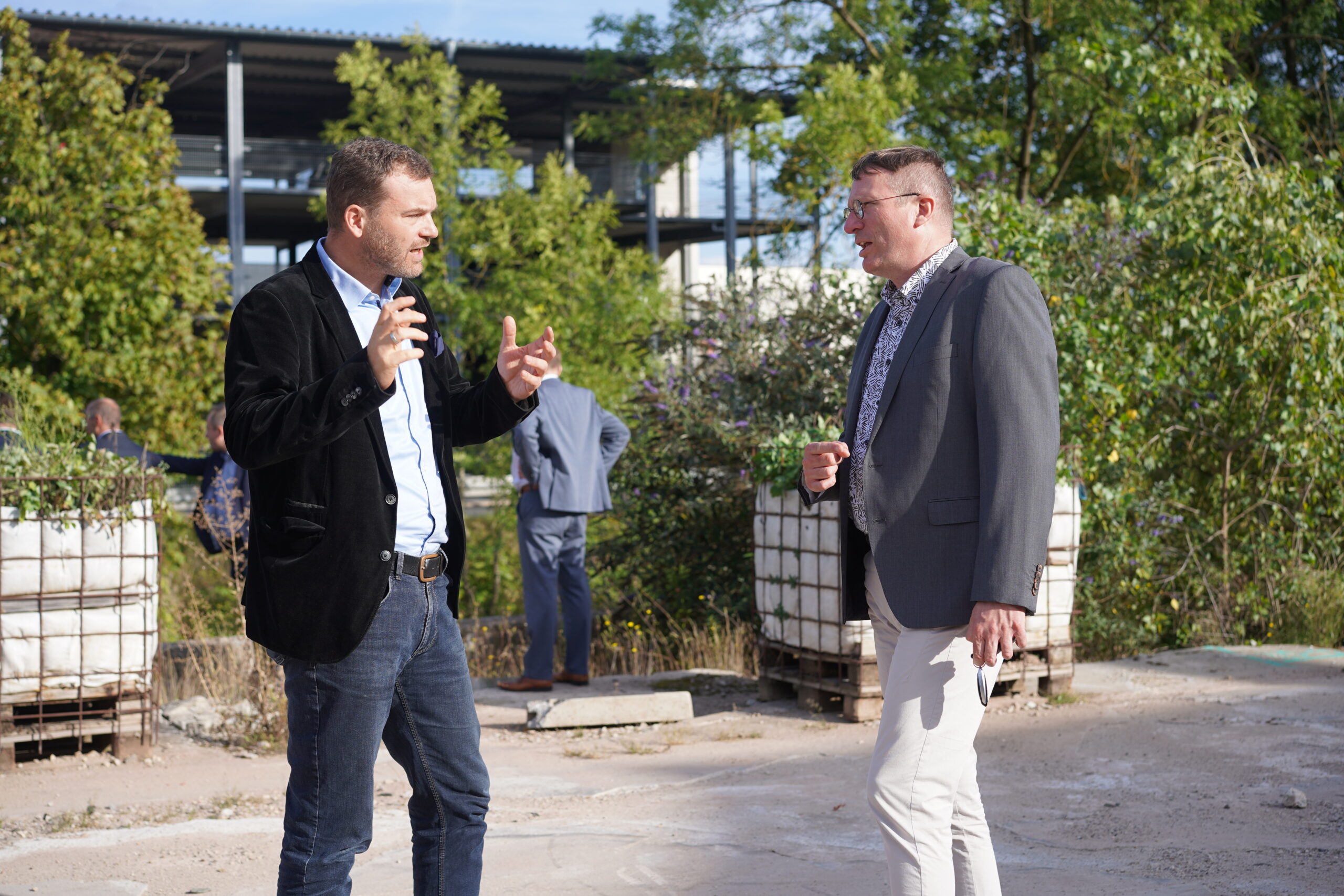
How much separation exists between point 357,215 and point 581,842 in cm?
250

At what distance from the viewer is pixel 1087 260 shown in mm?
8445

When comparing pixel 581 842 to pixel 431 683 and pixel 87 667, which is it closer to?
pixel 431 683

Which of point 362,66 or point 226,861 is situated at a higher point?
point 362,66

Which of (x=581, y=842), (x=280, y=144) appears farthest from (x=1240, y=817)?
(x=280, y=144)

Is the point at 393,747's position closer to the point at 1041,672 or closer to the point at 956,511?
the point at 956,511

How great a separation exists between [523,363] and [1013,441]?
1102 millimetres

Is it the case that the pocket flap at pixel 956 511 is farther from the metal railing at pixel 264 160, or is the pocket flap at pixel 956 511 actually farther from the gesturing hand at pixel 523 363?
the metal railing at pixel 264 160

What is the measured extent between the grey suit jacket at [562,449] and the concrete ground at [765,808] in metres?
1.34

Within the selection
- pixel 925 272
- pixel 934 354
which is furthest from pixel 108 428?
pixel 934 354

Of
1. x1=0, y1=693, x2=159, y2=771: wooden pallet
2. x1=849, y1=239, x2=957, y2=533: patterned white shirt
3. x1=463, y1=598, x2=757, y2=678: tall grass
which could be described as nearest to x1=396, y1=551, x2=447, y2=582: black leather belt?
x1=849, y1=239, x2=957, y2=533: patterned white shirt

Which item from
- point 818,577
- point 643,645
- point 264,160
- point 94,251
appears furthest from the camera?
point 264,160

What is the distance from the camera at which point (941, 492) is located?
2752 mm

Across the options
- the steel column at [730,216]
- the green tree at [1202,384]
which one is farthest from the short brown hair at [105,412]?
the steel column at [730,216]

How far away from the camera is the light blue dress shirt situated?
2709 mm
